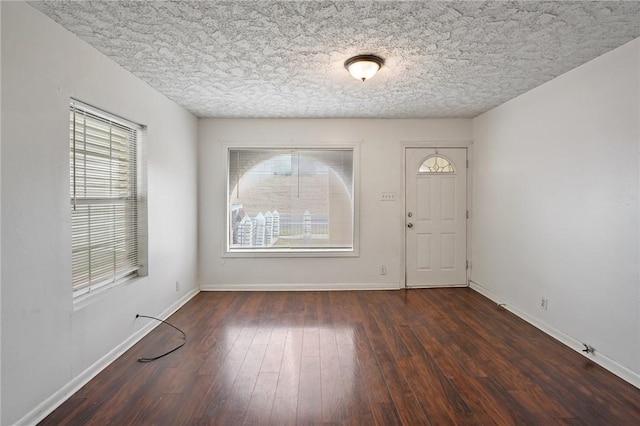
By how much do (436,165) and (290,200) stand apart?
2.23 metres

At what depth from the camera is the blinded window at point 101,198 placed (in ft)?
7.42

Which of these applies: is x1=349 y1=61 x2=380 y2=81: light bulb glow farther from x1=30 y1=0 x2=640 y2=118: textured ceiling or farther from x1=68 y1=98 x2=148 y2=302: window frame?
x1=68 y1=98 x2=148 y2=302: window frame

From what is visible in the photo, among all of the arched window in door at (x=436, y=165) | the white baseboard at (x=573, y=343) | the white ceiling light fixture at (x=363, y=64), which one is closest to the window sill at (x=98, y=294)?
the white ceiling light fixture at (x=363, y=64)

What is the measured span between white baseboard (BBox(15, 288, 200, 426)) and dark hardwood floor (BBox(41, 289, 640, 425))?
0.16 feet

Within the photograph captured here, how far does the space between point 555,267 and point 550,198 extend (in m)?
0.67

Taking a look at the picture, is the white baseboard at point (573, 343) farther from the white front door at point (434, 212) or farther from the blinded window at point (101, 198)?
the blinded window at point (101, 198)

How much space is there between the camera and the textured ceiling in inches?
72.8

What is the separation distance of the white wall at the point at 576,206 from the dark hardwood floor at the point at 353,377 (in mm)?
316

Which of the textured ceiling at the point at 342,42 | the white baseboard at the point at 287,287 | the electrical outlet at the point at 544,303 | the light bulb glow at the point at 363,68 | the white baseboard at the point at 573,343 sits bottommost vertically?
the white baseboard at the point at 573,343

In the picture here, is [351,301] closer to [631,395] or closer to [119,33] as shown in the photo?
[631,395]

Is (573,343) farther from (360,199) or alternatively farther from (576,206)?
(360,199)

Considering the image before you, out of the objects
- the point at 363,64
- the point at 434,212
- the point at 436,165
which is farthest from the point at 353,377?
the point at 436,165

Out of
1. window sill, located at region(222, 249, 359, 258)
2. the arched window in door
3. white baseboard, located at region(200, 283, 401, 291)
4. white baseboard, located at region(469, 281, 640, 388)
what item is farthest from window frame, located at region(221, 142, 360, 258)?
white baseboard, located at region(469, 281, 640, 388)

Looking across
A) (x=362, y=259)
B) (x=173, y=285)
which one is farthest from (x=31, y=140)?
(x=362, y=259)
